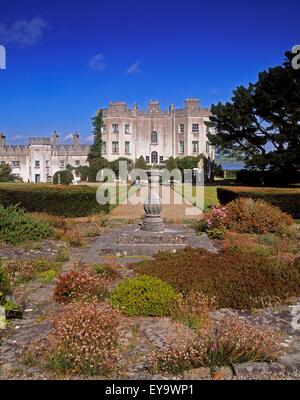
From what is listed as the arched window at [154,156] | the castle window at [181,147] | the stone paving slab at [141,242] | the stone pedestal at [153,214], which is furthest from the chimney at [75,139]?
the stone pedestal at [153,214]

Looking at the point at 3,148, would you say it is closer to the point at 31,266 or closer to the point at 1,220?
the point at 1,220

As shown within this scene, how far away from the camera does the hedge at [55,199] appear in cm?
1727

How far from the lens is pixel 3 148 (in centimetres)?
5425

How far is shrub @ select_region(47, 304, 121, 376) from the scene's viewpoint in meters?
4.14

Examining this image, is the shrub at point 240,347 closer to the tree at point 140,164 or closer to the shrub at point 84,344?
the shrub at point 84,344

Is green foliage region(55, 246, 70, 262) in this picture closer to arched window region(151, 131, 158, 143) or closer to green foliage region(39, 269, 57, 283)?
green foliage region(39, 269, 57, 283)

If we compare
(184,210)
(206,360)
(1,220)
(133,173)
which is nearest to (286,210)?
(184,210)

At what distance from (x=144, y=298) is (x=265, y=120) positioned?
2809 cm

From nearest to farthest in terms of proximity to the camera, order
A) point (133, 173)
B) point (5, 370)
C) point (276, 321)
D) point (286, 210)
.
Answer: point (5, 370), point (276, 321), point (286, 210), point (133, 173)

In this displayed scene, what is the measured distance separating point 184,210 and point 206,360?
1574 centimetres

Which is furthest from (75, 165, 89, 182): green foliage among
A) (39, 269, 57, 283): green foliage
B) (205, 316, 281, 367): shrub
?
(205, 316, 281, 367): shrub

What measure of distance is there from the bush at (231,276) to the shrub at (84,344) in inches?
76.5

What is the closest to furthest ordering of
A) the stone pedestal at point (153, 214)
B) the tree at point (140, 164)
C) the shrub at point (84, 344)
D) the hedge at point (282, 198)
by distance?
the shrub at point (84, 344), the stone pedestal at point (153, 214), the hedge at point (282, 198), the tree at point (140, 164)

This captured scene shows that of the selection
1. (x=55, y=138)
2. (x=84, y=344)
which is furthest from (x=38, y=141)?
(x=84, y=344)
